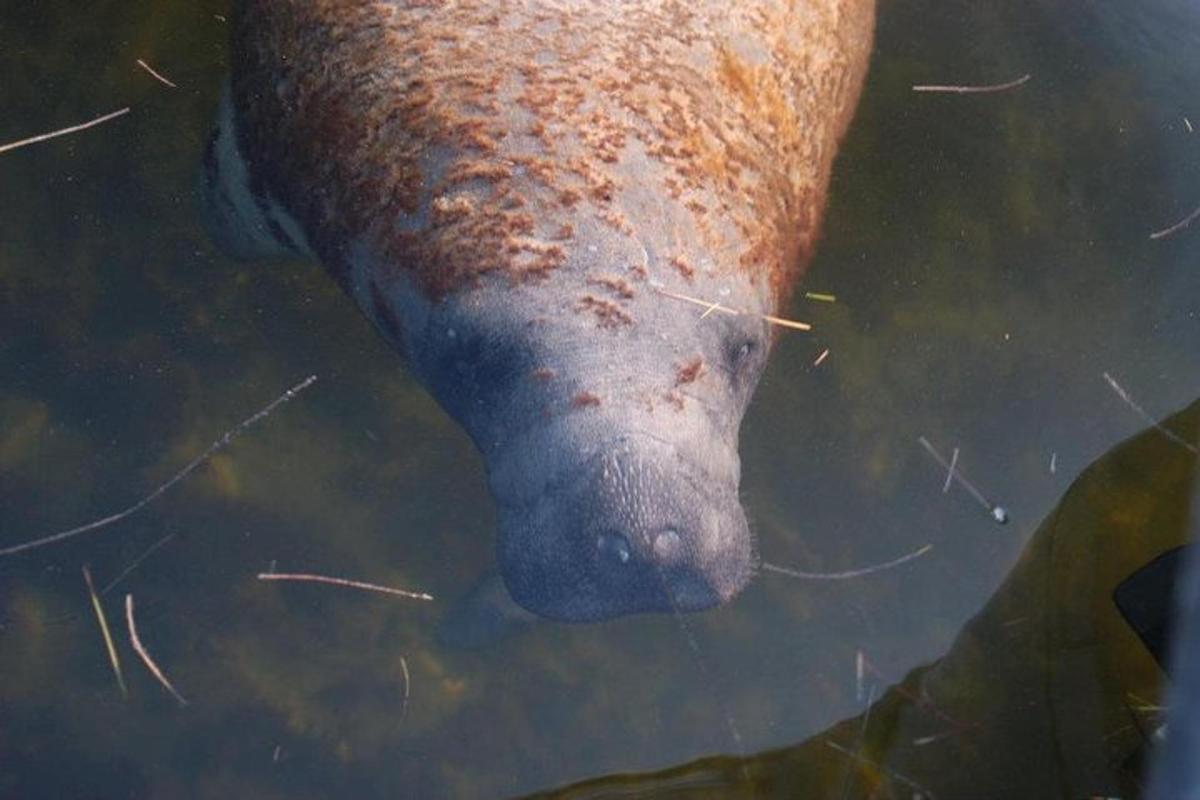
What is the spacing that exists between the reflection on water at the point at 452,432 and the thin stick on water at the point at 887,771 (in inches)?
3.7

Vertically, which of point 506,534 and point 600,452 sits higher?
point 600,452

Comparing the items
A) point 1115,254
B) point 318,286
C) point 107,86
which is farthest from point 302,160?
point 1115,254

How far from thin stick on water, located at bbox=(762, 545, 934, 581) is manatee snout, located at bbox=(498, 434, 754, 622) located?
107 cm

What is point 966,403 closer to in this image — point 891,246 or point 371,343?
point 891,246

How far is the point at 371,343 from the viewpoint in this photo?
4398 millimetres

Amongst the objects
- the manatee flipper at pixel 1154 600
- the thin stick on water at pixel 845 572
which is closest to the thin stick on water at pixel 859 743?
the thin stick on water at pixel 845 572

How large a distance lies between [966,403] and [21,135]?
401cm

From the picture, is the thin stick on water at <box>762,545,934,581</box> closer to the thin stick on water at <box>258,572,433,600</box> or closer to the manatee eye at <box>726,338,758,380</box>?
the manatee eye at <box>726,338,758,380</box>

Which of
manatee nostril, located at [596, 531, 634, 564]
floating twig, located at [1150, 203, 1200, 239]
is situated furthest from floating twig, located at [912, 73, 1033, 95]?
manatee nostril, located at [596, 531, 634, 564]

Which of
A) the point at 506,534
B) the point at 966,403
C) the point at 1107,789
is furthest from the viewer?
the point at 966,403

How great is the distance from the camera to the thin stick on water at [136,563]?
405cm

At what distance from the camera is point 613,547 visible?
8.95 feet

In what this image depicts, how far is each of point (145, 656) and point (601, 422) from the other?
7.33 feet

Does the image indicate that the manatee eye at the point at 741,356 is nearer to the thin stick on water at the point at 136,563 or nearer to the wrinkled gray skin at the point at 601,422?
the wrinkled gray skin at the point at 601,422
